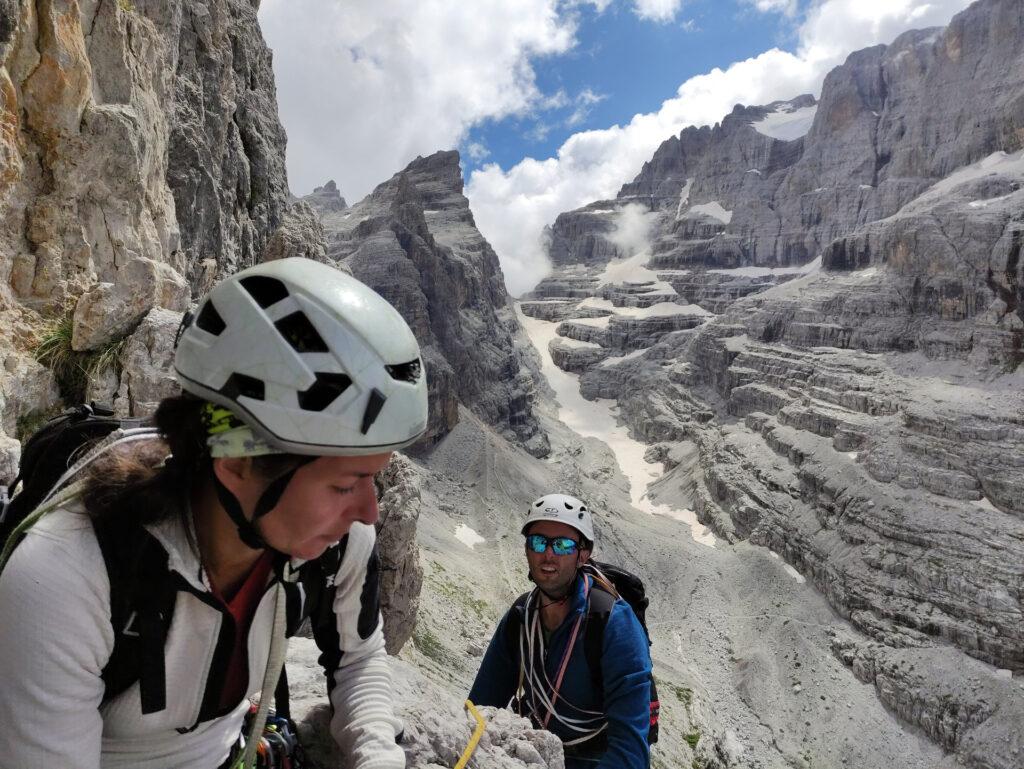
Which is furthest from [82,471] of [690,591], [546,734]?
Result: [690,591]

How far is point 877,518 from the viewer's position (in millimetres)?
50188

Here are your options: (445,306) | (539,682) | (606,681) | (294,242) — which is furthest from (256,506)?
(445,306)

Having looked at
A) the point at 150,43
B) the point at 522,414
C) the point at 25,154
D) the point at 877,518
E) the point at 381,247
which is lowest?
the point at 877,518

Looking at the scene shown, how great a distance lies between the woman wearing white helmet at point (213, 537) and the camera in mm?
1823

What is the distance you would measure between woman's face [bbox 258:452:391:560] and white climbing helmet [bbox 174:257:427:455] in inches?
3.3

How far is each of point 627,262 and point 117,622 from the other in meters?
190

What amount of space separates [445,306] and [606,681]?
78.1m

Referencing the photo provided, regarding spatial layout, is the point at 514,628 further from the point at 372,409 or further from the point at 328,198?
the point at 328,198

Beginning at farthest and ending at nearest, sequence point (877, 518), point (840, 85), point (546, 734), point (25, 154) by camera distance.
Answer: point (840, 85), point (877, 518), point (25, 154), point (546, 734)

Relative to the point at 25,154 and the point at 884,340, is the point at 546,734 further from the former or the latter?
the point at 884,340

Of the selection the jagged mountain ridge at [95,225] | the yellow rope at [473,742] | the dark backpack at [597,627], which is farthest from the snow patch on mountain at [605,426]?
the yellow rope at [473,742]

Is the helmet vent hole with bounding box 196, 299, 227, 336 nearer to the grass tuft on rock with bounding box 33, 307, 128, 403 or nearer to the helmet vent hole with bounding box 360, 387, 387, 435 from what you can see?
the helmet vent hole with bounding box 360, 387, 387, 435

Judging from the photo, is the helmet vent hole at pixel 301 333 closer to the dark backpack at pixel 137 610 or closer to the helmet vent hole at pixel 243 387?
the helmet vent hole at pixel 243 387

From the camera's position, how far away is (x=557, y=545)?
5812mm
